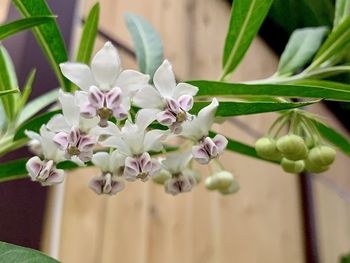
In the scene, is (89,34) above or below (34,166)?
above

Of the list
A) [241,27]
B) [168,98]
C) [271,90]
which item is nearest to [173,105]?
[168,98]

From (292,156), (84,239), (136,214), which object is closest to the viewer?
(292,156)

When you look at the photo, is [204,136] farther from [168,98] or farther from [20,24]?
[20,24]

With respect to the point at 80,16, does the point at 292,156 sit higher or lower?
lower

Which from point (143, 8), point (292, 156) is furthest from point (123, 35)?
point (292, 156)

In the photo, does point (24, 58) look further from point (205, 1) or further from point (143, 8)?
point (205, 1)

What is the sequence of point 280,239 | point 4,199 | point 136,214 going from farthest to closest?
point 280,239 → point 136,214 → point 4,199

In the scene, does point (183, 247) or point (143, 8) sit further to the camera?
point (143, 8)

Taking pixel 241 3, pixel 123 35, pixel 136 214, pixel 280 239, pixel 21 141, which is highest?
pixel 123 35
